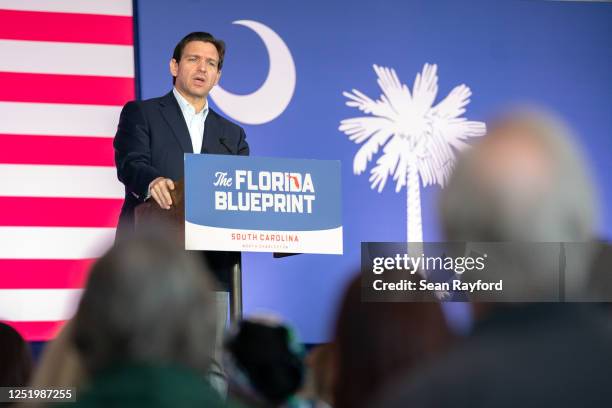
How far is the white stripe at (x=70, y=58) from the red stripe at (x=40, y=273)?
1.11m

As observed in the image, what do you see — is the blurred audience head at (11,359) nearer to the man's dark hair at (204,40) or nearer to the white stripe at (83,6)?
the man's dark hair at (204,40)

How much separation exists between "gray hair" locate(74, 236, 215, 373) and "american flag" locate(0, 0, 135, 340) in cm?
488

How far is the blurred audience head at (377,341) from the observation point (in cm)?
193

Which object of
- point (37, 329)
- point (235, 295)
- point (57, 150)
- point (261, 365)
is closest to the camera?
point (261, 365)

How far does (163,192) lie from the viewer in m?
4.22

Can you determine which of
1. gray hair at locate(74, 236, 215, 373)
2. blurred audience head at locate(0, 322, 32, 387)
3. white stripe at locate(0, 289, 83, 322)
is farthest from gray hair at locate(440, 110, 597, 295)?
white stripe at locate(0, 289, 83, 322)

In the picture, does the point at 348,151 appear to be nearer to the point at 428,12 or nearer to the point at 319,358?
the point at 428,12

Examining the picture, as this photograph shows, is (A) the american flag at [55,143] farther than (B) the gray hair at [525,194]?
Yes

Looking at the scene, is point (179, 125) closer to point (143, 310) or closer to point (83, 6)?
point (83, 6)

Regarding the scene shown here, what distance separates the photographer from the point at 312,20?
6.83 meters

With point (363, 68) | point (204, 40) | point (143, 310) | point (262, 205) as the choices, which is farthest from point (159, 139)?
point (143, 310)

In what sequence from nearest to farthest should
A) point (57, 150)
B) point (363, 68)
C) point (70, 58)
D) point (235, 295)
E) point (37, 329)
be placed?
point (235, 295), point (37, 329), point (57, 150), point (70, 58), point (363, 68)

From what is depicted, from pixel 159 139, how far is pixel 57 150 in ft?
4.47

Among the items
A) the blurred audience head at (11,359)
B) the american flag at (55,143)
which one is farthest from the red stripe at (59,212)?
the blurred audience head at (11,359)
